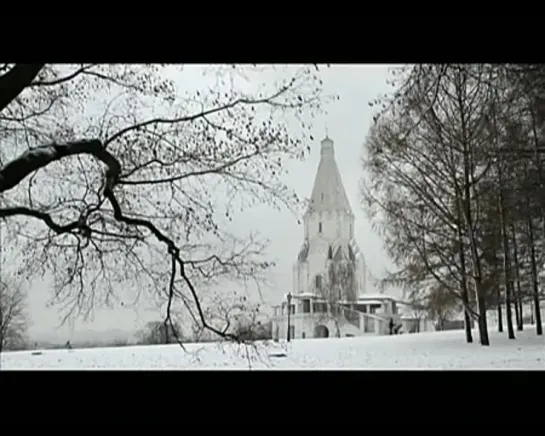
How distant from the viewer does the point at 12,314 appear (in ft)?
12.2

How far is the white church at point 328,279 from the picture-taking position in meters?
3.80

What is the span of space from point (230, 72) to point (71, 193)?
1.38 metres

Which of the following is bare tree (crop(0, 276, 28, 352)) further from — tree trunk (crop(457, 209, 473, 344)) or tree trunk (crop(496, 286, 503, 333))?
tree trunk (crop(496, 286, 503, 333))

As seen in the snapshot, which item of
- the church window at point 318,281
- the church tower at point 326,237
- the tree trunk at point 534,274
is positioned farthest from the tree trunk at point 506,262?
the church window at point 318,281

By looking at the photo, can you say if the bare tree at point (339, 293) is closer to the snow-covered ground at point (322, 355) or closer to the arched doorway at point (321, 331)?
the arched doorway at point (321, 331)

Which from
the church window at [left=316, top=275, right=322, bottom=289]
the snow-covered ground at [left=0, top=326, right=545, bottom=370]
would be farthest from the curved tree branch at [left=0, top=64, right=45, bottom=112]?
the church window at [left=316, top=275, right=322, bottom=289]

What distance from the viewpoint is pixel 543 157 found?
4242 millimetres

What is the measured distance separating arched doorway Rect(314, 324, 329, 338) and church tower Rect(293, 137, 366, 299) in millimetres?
236

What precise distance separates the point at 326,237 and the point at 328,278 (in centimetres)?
30

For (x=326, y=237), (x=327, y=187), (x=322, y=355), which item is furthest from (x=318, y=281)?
(x=327, y=187)

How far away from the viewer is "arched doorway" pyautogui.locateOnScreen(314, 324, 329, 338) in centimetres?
386
